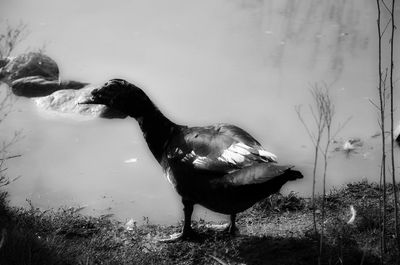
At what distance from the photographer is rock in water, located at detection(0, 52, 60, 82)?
848 centimetres

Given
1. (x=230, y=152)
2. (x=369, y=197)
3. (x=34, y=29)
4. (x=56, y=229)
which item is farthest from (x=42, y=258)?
(x=34, y=29)

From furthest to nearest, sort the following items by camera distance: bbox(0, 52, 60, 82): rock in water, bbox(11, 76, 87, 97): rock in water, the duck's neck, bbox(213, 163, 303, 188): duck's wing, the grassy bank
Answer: bbox(0, 52, 60, 82): rock in water → bbox(11, 76, 87, 97): rock in water → the duck's neck → the grassy bank → bbox(213, 163, 303, 188): duck's wing

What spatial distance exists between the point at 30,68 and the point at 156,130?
431 centimetres

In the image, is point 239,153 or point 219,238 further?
point 219,238

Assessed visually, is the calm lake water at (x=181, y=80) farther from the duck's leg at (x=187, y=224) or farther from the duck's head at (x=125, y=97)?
the duck's head at (x=125, y=97)

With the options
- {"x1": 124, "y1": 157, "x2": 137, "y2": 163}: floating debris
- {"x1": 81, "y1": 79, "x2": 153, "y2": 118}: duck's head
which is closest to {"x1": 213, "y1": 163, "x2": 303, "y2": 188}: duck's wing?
{"x1": 81, "y1": 79, "x2": 153, "y2": 118}: duck's head

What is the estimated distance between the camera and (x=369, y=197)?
5234 millimetres

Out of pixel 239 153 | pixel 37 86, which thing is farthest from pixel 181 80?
pixel 239 153

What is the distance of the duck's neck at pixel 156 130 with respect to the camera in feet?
16.0

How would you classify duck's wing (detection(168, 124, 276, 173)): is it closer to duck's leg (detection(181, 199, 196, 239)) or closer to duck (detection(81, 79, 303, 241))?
duck (detection(81, 79, 303, 241))

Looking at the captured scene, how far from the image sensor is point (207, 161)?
432 centimetres

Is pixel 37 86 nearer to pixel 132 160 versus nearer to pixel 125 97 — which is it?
pixel 132 160

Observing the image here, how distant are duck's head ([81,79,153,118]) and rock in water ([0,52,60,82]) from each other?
3.87 meters

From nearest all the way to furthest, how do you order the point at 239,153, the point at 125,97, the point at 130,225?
the point at 239,153 < the point at 125,97 < the point at 130,225
